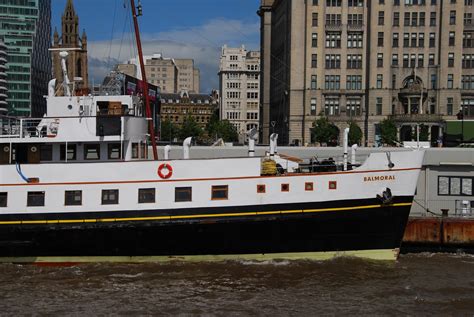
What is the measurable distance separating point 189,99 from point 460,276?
590 ft

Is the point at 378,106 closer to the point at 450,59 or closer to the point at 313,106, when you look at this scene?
the point at 313,106

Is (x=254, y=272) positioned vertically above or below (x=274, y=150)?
below

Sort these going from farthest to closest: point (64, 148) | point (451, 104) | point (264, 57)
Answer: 1. point (264, 57)
2. point (451, 104)
3. point (64, 148)

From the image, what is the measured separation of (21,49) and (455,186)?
135737mm

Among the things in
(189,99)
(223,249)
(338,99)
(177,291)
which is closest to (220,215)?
(223,249)

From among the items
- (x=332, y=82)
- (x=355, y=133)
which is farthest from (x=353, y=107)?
(x=355, y=133)

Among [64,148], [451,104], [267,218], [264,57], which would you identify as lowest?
[267,218]

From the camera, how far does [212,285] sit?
19578mm

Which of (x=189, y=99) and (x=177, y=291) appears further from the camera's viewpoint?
(x=189, y=99)

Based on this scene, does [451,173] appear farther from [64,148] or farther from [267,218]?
[64,148]

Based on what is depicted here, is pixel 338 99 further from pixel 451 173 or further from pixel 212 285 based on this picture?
pixel 212 285

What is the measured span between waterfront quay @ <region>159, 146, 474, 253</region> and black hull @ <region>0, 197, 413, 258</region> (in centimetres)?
459

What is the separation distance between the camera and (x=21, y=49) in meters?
145

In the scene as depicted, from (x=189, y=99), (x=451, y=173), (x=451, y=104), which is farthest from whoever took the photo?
(x=189, y=99)
